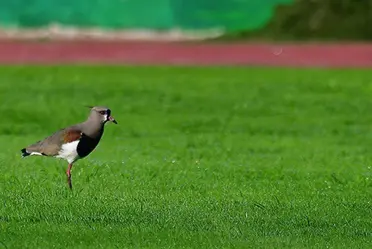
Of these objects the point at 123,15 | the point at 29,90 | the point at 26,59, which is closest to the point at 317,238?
the point at 29,90

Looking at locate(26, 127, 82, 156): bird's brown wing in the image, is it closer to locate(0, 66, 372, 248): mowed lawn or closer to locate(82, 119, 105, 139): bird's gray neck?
locate(82, 119, 105, 139): bird's gray neck

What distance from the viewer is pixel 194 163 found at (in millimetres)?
13258

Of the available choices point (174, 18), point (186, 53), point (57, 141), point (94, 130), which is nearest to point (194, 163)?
point (57, 141)

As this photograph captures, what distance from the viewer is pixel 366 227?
9141 mm

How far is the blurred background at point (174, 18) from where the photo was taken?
30562 mm

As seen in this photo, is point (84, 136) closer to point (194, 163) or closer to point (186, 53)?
point (194, 163)

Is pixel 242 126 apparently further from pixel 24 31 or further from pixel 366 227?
pixel 24 31

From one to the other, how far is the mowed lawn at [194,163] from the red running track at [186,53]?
2078 millimetres

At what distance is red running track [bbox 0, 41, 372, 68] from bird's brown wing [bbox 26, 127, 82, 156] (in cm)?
1723

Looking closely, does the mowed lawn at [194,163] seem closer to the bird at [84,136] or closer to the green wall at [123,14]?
the bird at [84,136]

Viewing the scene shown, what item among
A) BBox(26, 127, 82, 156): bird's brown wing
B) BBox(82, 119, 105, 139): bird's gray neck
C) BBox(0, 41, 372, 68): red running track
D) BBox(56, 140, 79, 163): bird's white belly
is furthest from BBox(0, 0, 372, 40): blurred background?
BBox(82, 119, 105, 139): bird's gray neck

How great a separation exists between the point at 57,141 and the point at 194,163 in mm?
3210

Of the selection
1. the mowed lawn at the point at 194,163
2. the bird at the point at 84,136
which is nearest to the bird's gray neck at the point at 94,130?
the bird at the point at 84,136

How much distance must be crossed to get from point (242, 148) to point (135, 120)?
12.3 ft
